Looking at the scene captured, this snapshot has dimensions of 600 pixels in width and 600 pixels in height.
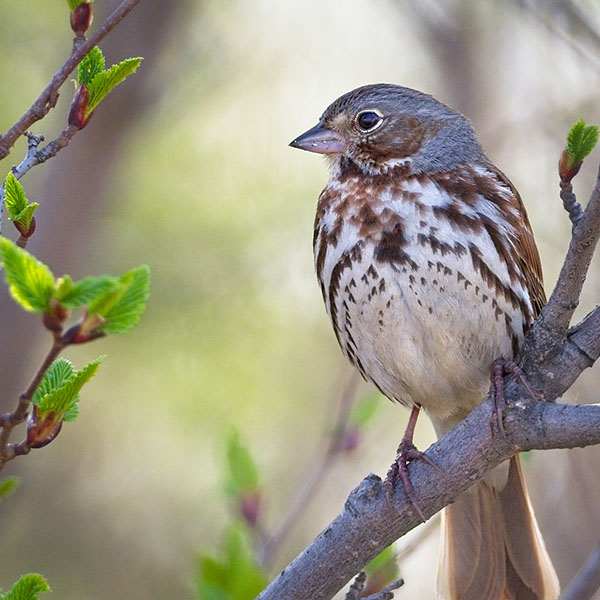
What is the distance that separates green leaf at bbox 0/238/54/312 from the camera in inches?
79.5

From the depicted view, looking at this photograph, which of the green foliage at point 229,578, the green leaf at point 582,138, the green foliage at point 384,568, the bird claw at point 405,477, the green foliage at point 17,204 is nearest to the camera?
the green foliage at point 17,204

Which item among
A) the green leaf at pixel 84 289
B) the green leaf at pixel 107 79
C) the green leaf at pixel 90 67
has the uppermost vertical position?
the green leaf at pixel 90 67

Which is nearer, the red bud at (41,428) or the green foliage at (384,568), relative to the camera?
the red bud at (41,428)

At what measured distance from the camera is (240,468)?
13.0 feet

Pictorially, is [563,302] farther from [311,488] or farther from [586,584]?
[311,488]

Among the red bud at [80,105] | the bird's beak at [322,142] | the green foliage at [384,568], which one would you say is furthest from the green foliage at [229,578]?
the bird's beak at [322,142]

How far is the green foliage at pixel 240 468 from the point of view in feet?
12.9

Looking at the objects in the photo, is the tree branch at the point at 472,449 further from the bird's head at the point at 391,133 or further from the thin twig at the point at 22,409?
the bird's head at the point at 391,133

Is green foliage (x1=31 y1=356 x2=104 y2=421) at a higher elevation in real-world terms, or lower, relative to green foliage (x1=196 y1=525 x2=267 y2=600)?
higher

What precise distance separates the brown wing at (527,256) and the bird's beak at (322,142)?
26.7 inches

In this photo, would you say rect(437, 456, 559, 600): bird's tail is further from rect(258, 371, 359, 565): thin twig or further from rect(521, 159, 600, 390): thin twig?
rect(521, 159, 600, 390): thin twig

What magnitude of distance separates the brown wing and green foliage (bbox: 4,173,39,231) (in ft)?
6.92

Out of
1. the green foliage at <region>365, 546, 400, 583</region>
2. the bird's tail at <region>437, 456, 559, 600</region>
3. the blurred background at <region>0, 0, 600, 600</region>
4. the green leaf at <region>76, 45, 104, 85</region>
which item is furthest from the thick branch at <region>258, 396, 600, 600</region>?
the blurred background at <region>0, 0, 600, 600</region>

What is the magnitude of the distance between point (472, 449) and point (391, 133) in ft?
5.44
